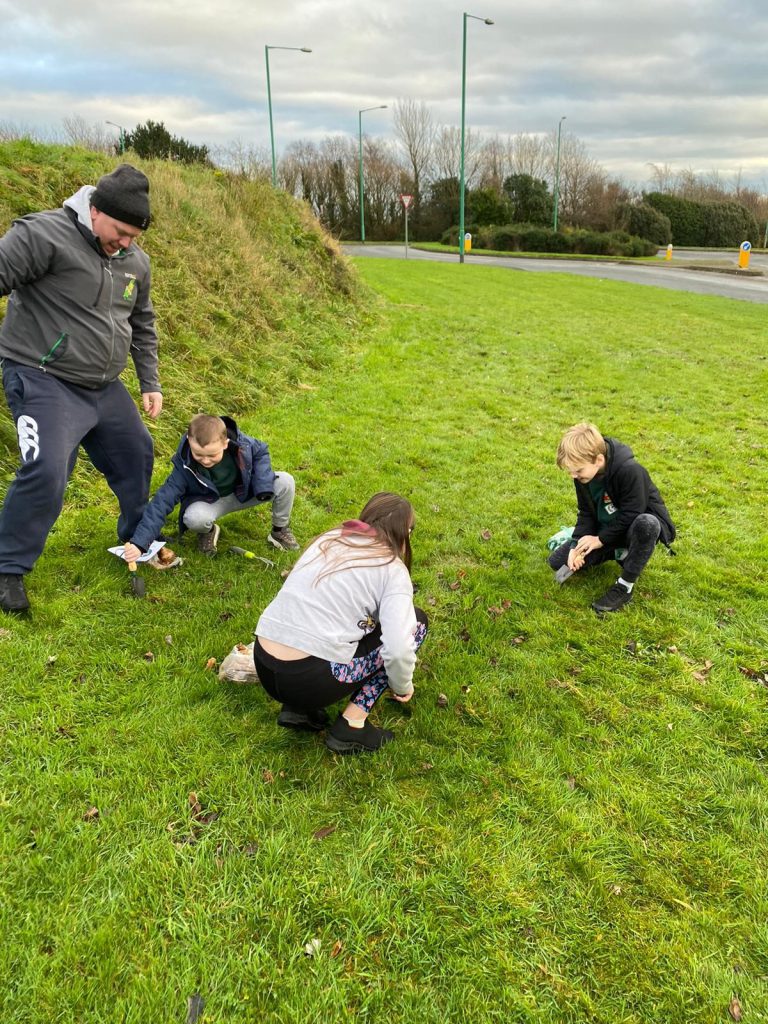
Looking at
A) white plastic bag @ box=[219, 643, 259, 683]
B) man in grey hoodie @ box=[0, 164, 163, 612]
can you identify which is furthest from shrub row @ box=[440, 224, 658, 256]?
white plastic bag @ box=[219, 643, 259, 683]

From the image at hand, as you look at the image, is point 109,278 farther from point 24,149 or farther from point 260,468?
point 24,149

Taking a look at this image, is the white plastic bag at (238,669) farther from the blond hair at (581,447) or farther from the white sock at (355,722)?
the blond hair at (581,447)

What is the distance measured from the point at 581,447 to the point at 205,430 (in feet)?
7.83

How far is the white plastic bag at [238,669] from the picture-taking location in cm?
340

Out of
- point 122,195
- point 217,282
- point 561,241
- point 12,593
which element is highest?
point 561,241

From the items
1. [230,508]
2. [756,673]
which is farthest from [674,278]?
[230,508]

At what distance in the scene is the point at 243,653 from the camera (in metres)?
3.52

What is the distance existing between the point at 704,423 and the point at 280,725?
723cm

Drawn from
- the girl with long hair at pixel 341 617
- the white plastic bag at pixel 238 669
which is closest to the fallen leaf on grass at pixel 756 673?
the girl with long hair at pixel 341 617

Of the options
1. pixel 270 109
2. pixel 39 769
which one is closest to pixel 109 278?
pixel 39 769

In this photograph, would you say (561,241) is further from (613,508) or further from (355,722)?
(355,722)

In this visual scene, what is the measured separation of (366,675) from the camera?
9.73 ft

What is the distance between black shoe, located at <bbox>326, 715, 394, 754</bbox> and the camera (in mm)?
2996

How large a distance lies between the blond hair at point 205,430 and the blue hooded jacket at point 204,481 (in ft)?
0.50
